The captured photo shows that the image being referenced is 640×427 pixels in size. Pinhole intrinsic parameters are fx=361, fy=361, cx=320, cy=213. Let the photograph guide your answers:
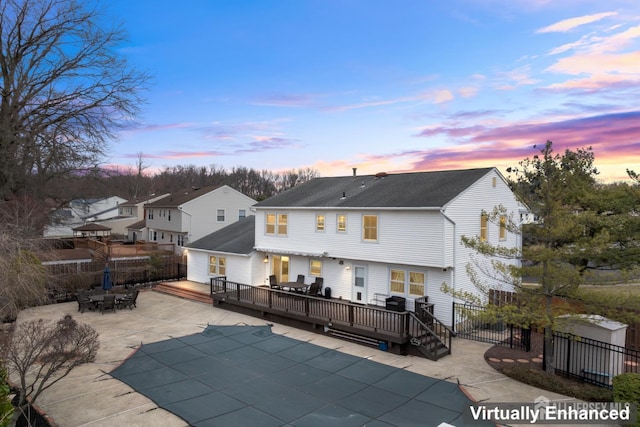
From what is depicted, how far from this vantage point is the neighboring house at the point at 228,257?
2125cm

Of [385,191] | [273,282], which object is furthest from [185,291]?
[385,191]

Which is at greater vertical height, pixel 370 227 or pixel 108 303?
pixel 370 227

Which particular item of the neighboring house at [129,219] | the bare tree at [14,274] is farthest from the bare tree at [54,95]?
the neighboring house at [129,219]

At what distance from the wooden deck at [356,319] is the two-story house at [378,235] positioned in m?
1.82

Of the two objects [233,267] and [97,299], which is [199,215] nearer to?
[233,267]

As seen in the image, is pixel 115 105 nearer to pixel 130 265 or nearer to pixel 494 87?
pixel 130 265

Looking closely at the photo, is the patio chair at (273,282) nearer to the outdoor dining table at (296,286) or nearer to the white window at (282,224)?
the outdoor dining table at (296,286)

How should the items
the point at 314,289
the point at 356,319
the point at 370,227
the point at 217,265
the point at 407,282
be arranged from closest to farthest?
the point at 356,319, the point at 407,282, the point at 370,227, the point at 314,289, the point at 217,265

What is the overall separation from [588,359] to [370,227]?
919cm

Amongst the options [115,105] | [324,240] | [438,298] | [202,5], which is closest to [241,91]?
[202,5]

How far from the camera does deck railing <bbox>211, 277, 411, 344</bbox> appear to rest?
12.9 meters

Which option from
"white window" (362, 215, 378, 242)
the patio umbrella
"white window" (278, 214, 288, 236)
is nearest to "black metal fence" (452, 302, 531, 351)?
"white window" (362, 215, 378, 242)

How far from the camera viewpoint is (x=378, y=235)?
54.2 ft

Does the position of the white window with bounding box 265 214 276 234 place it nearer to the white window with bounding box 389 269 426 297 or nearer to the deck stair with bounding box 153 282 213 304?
the deck stair with bounding box 153 282 213 304
